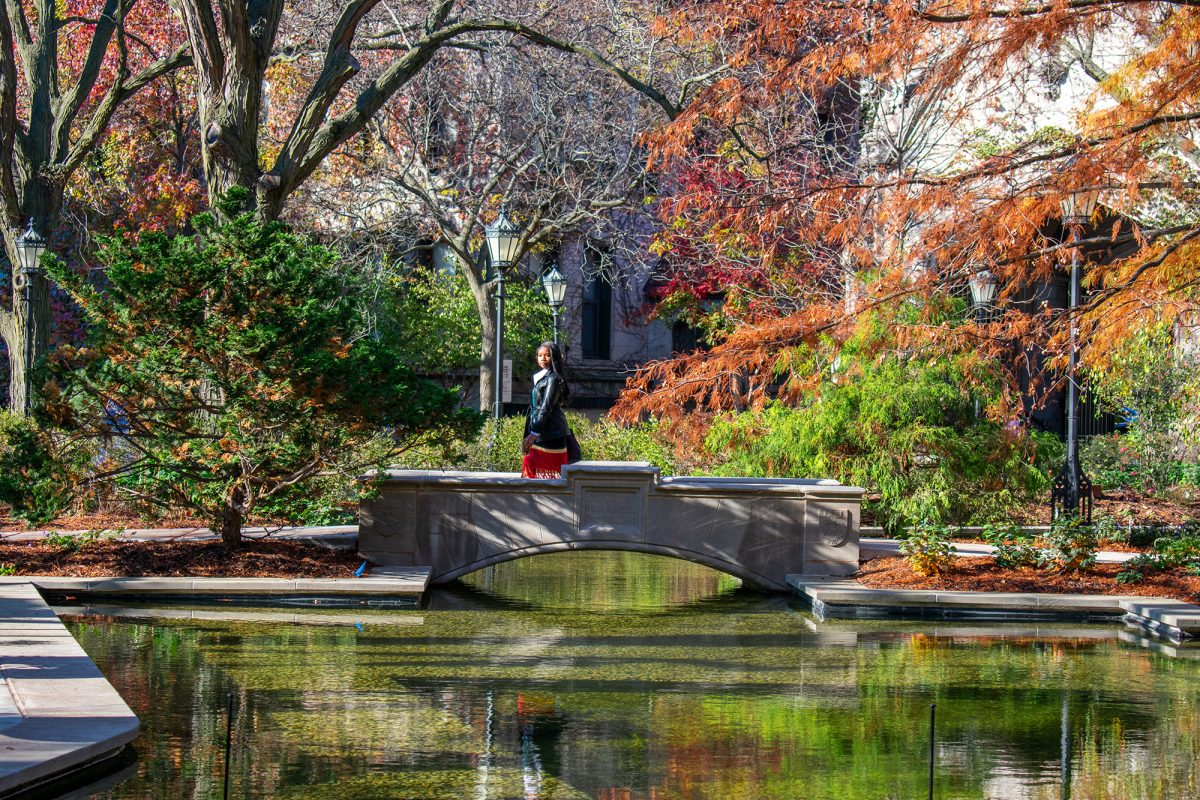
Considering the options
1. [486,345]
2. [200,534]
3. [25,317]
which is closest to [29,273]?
[25,317]

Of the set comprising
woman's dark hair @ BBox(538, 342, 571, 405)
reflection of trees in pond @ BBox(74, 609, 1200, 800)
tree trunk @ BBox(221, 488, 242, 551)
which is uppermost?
woman's dark hair @ BBox(538, 342, 571, 405)

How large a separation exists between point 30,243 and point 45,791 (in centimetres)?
1830

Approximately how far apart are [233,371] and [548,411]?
3.57 metres

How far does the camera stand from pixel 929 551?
14461 mm

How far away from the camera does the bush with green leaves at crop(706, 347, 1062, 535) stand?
18.4 meters

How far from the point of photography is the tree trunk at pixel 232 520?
1402cm

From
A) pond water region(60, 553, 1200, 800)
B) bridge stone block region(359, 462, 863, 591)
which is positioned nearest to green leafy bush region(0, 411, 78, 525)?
pond water region(60, 553, 1200, 800)

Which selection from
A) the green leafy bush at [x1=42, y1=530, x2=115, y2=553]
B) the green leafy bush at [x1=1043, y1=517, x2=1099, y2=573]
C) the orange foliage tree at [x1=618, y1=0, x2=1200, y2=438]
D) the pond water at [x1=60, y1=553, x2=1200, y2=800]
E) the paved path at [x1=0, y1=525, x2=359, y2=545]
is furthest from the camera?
the paved path at [x1=0, y1=525, x2=359, y2=545]

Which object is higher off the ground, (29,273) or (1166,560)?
(29,273)

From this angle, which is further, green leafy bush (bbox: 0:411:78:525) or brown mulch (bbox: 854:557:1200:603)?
brown mulch (bbox: 854:557:1200:603)

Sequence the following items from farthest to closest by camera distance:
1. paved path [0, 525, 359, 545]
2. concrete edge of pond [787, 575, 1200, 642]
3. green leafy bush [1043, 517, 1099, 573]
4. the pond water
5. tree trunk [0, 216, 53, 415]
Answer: tree trunk [0, 216, 53, 415]
paved path [0, 525, 359, 545]
green leafy bush [1043, 517, 1099, 573]
concrete edge of pond [787, 575, 1200, 642]
the pond water

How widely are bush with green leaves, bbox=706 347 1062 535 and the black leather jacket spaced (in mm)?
3474

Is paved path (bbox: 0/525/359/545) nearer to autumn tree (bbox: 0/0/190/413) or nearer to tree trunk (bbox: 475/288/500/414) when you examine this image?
autumn tree (bbox: 0/0/190/413)

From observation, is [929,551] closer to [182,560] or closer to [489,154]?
[182,560]
